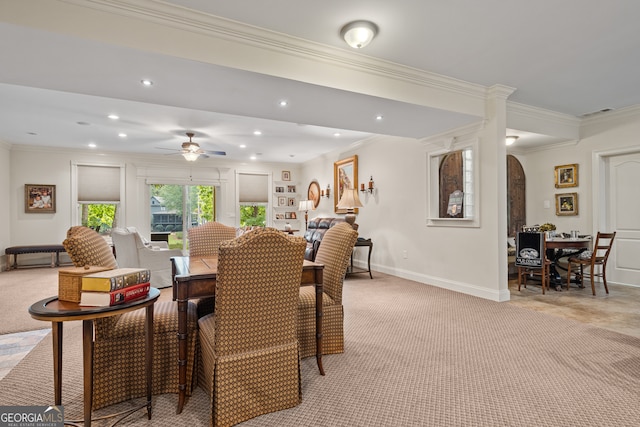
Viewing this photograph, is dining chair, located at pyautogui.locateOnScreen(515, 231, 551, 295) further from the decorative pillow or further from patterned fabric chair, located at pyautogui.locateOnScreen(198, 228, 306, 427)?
the decorative pillow

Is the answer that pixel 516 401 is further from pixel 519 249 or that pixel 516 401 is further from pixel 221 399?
pixel 519 249

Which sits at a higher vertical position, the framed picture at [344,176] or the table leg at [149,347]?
the framed picture at [344,176]

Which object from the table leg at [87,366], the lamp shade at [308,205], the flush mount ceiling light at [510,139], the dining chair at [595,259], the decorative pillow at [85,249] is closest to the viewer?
the table leg at [87,366]

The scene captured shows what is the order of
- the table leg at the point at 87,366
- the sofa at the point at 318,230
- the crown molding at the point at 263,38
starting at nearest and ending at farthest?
1. the table leg at the point at 87,366
2. the crown molding at the point at 263,38
3. the sofa at the point at 318,230

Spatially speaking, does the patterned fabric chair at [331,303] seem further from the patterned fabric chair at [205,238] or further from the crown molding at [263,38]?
the crown molding at [263,38]

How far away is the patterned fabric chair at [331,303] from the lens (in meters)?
2.47

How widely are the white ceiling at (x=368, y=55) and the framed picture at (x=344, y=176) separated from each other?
7.05ft

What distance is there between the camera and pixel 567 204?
571 cm

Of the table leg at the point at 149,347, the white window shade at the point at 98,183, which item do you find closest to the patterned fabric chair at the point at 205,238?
the table leg at the point at 149,347

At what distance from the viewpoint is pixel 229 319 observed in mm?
1693

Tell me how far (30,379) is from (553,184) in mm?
7272

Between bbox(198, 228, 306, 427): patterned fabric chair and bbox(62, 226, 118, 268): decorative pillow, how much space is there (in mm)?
743

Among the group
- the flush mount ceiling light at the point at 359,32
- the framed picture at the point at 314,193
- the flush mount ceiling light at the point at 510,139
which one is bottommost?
the framed picture at the point at 314,193

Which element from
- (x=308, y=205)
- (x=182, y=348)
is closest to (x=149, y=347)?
(x=182, y=348)
